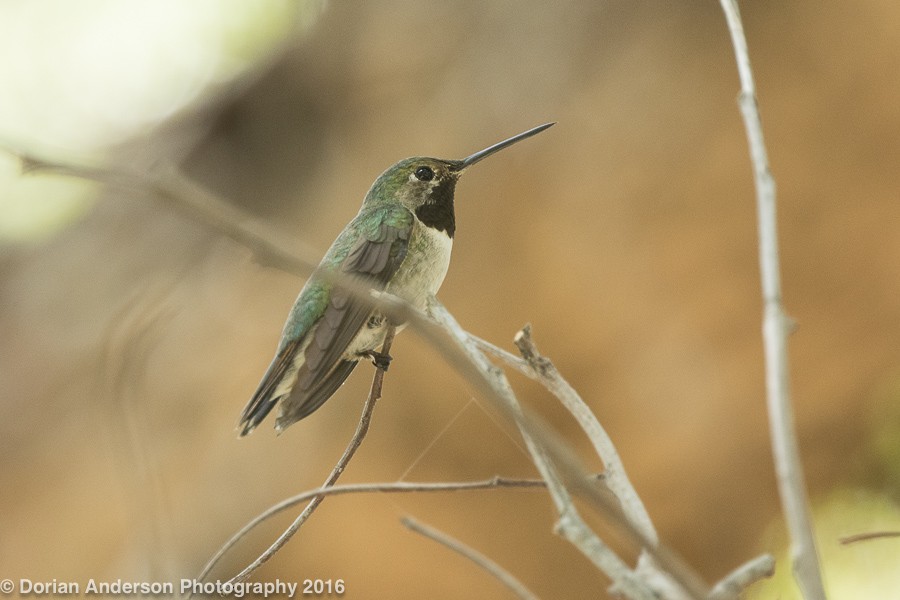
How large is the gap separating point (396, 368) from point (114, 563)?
1820mm

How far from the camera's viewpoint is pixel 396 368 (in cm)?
461

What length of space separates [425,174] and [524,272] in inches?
115

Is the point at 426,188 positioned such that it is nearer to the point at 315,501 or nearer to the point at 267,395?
the point at 267,395

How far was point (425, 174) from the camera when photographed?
2049mm

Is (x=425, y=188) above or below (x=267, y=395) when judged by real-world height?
above

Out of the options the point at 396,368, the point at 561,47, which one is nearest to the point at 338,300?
the point at 396,368

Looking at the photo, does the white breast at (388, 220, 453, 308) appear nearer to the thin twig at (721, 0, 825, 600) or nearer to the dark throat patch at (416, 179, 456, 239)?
the dark throat patch at (416, 179, 456, 239)

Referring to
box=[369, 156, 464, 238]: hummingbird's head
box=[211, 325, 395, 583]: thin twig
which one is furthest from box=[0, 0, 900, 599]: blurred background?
box=[211, 325, 395, 583]: thin twig

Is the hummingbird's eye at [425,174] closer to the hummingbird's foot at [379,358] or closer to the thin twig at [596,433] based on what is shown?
the hummingbird's foot at [379,358]

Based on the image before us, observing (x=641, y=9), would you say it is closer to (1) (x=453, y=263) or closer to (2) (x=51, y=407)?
(1) (x=453, y=263)

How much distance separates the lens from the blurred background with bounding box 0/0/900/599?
463cm

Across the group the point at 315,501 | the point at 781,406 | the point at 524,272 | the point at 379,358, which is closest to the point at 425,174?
the point at 379,358

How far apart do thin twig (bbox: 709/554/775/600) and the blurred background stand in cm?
391

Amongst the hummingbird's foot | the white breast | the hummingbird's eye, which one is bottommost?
the hummingbird's foot
